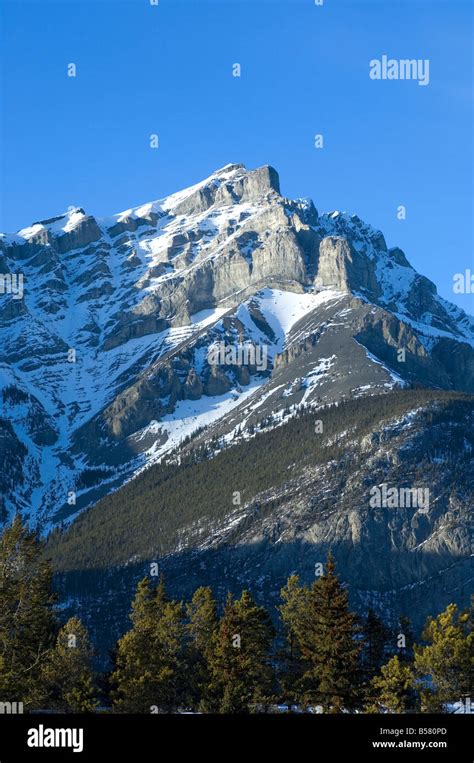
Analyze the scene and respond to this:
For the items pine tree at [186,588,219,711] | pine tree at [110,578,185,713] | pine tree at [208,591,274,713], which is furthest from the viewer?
pine tree at [186,588,219,711]

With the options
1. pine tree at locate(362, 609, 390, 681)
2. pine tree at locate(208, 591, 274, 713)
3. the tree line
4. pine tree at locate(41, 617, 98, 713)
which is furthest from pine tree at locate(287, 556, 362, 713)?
pine tree at locate(41, 617, 98, 713)

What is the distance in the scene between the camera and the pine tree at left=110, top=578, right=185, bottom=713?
10238 centimetres

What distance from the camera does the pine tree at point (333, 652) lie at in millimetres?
95250

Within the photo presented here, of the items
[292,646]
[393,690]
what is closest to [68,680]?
[292,646]

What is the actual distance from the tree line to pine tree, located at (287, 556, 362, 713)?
0.33 ft

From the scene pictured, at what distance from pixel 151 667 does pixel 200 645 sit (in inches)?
356

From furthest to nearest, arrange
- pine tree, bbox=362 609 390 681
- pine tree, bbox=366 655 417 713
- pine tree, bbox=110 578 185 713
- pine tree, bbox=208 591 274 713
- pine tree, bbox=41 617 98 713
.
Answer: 1. pine tree, bbox=362 609 390 681
2. pine tree, bbox=110 578 185 713
3. pine tree, bbox=41 617 98 713
4. pine tree, bbox=208 591 274 713
5. pine tree, bbox=366 655 417 713

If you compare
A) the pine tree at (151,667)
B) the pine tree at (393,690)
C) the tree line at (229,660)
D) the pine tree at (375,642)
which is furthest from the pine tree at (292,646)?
the pine tree at (393,690)

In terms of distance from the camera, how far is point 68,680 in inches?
4173

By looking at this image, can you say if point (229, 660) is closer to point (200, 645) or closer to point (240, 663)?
point (240, 663)

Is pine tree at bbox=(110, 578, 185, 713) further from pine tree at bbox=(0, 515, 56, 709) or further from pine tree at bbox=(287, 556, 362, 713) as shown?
pine tree at bbox=(287, 556, 362, 713)

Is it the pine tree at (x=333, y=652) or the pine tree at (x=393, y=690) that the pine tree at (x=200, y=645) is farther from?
the pine tree at (x=393, y=690)

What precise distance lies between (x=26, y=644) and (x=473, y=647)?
129 ft
